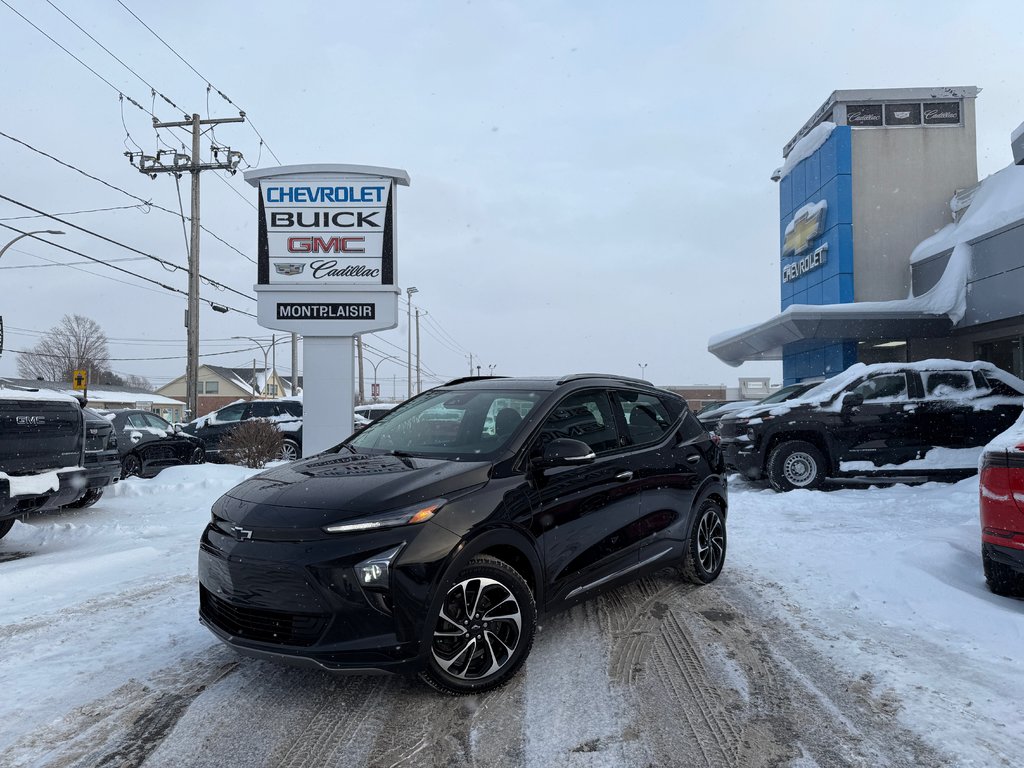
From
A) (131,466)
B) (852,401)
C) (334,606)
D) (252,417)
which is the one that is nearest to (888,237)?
(852,401)

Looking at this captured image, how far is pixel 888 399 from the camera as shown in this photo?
401 inches

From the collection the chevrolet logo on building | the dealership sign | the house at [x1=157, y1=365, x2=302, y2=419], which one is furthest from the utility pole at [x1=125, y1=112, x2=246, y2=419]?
the house at [x1=157, y1=365, x2=302, y2=419]

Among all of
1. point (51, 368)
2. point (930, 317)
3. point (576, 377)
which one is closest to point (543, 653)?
point (576, 377)

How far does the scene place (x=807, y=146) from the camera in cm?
2380

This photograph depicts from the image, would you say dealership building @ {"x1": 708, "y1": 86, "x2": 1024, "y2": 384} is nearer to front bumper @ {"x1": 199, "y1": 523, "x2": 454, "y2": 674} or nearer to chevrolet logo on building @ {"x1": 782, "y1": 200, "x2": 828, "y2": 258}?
chevrolet logo on building @ {"x1": 782, "y1": 200, "x2": 828, "y2": 258}

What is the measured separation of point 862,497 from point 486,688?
7790 millimetres

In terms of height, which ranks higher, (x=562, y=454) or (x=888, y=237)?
(x=888, y=237)

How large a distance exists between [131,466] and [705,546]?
479 inches

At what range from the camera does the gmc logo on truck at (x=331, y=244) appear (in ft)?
34.4

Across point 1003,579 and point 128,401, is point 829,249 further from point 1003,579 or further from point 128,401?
point 128,401

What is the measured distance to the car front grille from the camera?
3.02 m

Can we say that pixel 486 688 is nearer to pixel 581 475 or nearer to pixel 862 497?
pixel 581 475

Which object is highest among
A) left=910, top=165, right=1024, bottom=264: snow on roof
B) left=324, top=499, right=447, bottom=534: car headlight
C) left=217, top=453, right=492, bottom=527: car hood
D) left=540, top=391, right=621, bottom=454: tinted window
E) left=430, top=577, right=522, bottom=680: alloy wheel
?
left=910, top=165, right=1024, bottom=264: snow on roof

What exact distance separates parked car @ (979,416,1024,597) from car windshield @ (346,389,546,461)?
2.97 meters
